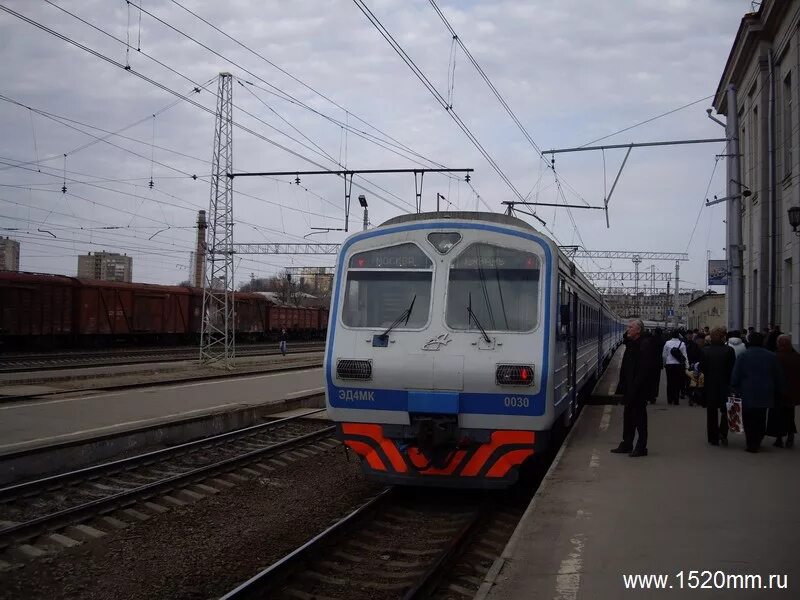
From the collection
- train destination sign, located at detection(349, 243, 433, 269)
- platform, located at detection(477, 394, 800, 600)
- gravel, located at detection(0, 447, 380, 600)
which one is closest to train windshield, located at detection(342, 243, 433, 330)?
train destination sign, located at detection(349, 243, 433, 269)

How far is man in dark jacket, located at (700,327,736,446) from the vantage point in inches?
368

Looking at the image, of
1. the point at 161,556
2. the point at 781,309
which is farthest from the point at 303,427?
the point at 781,309

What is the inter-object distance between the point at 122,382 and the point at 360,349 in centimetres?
1309

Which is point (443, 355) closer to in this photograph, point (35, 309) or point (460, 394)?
point (460, 394)

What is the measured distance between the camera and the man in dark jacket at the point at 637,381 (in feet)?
28.9

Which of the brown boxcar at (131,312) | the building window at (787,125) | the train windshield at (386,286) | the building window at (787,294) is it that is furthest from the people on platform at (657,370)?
the brown boxcar at (131,312)

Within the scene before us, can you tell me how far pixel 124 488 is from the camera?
8.65 metres

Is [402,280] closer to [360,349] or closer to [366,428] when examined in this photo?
[360,349]

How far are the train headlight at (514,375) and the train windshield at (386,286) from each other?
3.51 feet

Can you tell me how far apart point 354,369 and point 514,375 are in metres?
1.69

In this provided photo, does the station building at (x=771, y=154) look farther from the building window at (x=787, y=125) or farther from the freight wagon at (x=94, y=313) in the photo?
the freight wagon at (x=94, y=313)

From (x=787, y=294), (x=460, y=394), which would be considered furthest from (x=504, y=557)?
(x=787, y=294)

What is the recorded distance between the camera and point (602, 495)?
6922 millimetres

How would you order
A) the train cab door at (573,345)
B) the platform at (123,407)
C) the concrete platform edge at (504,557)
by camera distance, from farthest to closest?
the platform at (123,407), the train cab door at (573,345), the concrete platform edge at (504,557)
